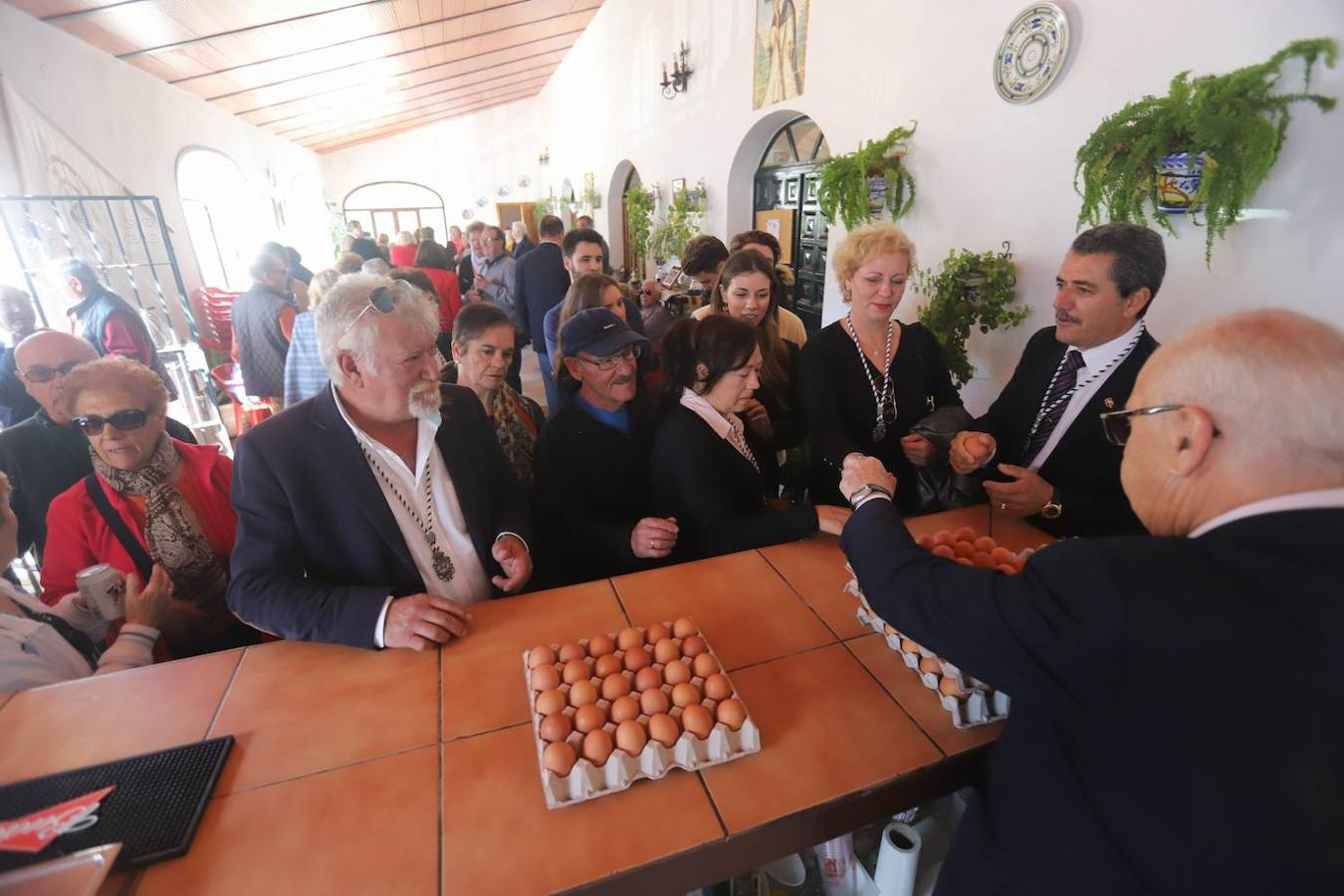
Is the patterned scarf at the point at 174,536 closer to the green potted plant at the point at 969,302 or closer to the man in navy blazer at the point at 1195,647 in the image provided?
the man in navy blazer at the point at 1195,647

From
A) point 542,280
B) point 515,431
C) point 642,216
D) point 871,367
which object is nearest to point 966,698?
point 871,367

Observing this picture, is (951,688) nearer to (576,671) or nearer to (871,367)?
(576,671)

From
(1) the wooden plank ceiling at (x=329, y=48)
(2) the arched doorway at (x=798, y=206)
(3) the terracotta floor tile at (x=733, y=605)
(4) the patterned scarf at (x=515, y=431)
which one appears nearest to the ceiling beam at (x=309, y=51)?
(1) the wooden plank ceiling at (x=329, y=48)

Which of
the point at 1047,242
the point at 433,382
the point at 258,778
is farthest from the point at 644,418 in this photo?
the point at 1047,242

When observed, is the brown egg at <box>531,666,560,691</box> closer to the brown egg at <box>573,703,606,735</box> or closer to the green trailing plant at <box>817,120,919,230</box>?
the brown egg at <box>573,703,606,735</box>

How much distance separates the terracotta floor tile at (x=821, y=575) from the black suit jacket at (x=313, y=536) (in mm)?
993

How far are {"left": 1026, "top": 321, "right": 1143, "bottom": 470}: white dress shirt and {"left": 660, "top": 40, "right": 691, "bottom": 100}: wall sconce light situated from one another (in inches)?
256

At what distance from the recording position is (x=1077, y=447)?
1878 mm

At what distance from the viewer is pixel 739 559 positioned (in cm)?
160

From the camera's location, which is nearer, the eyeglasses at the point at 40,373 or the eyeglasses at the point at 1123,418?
the eyeglasses at the point at 1123,418

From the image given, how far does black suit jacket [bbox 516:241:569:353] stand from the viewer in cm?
484

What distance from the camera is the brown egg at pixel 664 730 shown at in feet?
3.24

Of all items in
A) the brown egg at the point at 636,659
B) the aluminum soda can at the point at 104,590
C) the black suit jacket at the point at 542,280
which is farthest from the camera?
the black suit jacket at the point at 542,280

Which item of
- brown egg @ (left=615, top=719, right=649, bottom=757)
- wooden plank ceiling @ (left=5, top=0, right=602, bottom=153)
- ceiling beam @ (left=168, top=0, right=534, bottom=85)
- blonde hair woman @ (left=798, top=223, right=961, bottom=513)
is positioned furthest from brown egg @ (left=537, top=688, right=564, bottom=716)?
ceiling beam @ (left=168, top=0, right=534, bottom=85)
